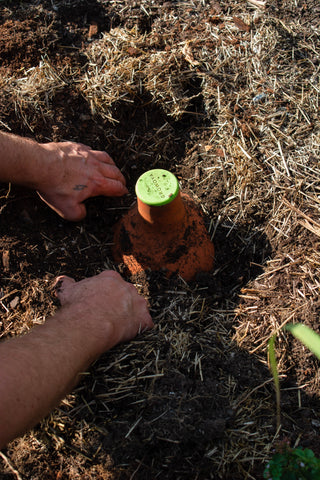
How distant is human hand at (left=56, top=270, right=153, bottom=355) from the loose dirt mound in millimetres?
80

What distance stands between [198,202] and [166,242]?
1.28 feet

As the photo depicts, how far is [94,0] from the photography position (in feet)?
10.3

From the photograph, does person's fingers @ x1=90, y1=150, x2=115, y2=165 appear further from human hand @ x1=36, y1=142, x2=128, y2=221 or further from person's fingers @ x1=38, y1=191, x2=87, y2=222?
person's fingers @ x1=38, y1=191, x2=87, y2=222

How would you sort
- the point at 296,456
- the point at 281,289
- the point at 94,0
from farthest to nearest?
1. the point at 94,0
2. the point at 281,289
3. the point at 296,456

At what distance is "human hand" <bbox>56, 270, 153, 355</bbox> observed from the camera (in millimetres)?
1937

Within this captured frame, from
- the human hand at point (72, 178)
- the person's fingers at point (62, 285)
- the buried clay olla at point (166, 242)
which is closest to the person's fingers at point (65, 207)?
the human hand at point (72, 178)

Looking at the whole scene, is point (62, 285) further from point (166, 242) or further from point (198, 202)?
point (198, 202)

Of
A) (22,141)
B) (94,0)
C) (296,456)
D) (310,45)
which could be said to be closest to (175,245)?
(22,141)

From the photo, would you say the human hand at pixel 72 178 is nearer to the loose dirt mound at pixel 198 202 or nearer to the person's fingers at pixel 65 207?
the person's fingers at pixel 65 207

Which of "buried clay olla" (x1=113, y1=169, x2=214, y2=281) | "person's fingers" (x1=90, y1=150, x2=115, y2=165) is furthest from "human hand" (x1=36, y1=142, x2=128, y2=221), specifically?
"buried clay olla" (x1=113, y1=169, x2=214, y2=281)

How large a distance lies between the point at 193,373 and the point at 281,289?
2.13ft

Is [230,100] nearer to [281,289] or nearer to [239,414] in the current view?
[281,289]

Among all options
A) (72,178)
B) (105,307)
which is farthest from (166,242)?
(72,178)

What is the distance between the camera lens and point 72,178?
2.44 meters
